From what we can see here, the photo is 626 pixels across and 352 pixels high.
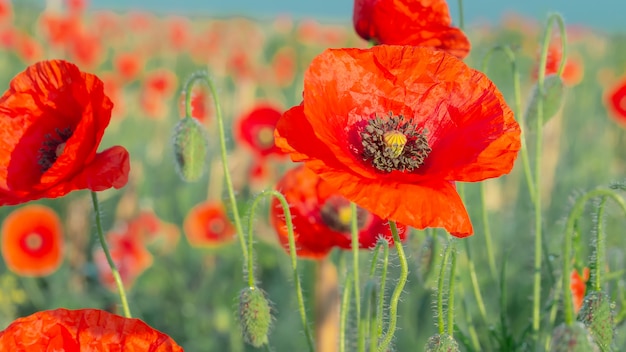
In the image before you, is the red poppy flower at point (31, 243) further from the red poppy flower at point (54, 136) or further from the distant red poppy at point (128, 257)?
the red poppy flower at point (54, 136)

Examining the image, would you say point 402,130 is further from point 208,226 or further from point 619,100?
point 619,100

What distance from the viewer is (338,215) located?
1.29 m

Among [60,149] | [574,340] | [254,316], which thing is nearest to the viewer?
[574,340]

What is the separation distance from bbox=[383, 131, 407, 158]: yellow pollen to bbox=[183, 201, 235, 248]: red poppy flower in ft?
6.09

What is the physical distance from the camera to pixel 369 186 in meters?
0.77

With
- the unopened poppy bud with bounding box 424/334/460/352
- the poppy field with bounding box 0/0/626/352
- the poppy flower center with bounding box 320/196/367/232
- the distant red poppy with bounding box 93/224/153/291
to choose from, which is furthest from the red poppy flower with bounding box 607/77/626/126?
the unopened poppy bud with bounding box 424/334/460/352

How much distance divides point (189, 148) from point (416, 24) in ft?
1.16

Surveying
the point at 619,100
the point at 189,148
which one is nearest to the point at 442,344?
the point at 189,148

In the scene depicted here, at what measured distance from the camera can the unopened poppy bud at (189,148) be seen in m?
1.11

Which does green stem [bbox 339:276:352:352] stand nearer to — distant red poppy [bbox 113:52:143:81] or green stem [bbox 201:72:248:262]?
green stem [bbox 201:72:248:262]

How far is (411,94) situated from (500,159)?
0.18 meters

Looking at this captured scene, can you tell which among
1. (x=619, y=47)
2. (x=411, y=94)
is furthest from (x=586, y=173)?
(x=619, y=47)

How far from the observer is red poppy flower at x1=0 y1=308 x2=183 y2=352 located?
2.78 feet

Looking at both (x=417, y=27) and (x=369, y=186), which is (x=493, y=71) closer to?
(x=417, y=27)
